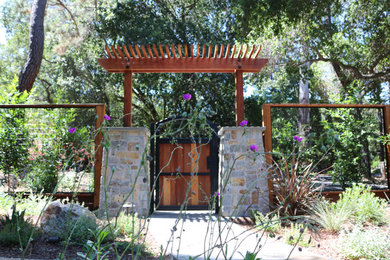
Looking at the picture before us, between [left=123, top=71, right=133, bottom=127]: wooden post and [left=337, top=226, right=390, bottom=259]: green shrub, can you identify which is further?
[left=123, top=71, right=133, bottom=127]: wooden post

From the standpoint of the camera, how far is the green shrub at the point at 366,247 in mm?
2910

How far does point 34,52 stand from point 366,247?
8643 mm

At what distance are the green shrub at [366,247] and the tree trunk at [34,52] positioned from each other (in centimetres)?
816

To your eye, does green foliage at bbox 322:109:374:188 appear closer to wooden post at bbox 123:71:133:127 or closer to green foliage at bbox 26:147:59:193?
wooden post at bbox 123:71:133:127

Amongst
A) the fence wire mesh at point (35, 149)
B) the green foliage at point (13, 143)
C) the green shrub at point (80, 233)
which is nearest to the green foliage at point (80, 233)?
the green shrub at point (80, 233)

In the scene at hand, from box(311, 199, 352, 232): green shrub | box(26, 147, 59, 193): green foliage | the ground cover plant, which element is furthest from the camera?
box(26, 147, 59, 193): green foliage

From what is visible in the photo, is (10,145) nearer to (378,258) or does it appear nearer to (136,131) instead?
(136,131)

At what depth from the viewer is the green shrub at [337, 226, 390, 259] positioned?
2.91 meters

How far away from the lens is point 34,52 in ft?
27.5

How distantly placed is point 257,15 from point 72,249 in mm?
4797

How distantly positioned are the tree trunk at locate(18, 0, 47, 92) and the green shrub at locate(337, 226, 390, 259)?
816cm

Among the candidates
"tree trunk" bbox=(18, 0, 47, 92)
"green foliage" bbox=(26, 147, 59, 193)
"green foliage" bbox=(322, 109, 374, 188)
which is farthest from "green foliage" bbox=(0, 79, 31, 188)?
"green foliage" bbox=(322, 109, 374, 188)

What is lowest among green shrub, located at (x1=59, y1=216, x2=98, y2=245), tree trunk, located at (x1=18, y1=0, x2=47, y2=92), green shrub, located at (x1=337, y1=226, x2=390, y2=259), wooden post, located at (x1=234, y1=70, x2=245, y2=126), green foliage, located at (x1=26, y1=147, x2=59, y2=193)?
green shrub, located at (x1=337, y1=226, x2=390, y2=259)

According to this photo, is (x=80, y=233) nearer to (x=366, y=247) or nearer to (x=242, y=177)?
(x=366, y=247)
